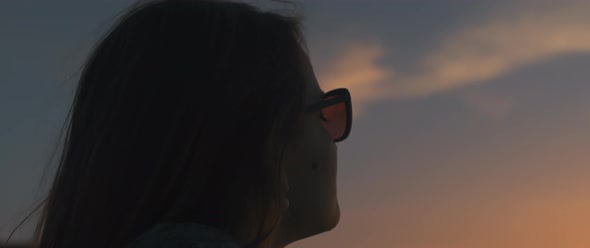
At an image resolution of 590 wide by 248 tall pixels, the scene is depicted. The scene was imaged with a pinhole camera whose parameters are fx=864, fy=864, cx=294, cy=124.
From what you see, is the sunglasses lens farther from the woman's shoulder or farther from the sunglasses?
the woman's shoulder

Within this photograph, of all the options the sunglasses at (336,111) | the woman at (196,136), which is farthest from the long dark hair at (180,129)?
the sunglasses at (336,111)

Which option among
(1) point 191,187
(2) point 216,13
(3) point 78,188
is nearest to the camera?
(1) point 191,187

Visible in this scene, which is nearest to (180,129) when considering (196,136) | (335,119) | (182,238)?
(196,136)

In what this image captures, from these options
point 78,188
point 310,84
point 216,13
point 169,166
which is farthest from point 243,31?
point 78,188

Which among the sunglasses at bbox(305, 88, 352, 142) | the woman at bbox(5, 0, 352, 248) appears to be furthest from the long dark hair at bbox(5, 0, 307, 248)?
the sunglasses at bbox(305, 88, 352, 142)

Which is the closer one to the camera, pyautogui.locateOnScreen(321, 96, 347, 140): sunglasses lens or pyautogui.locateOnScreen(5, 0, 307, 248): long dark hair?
pyautogui.locateOnScreen(5, 0, 307, 248): long dark hair

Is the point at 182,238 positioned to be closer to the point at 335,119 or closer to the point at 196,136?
the point at 196,136

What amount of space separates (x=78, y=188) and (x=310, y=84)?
0.87m

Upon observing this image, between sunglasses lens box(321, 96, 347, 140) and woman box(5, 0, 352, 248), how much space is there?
13mm

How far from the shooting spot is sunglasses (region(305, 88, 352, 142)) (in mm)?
3018

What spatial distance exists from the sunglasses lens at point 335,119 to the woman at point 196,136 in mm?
13

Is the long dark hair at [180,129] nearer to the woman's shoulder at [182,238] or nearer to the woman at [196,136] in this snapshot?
→ the woman at [196,136]

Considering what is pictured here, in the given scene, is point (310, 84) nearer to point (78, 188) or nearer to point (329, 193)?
point (329, 193)

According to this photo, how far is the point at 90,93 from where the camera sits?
2.89 meters
